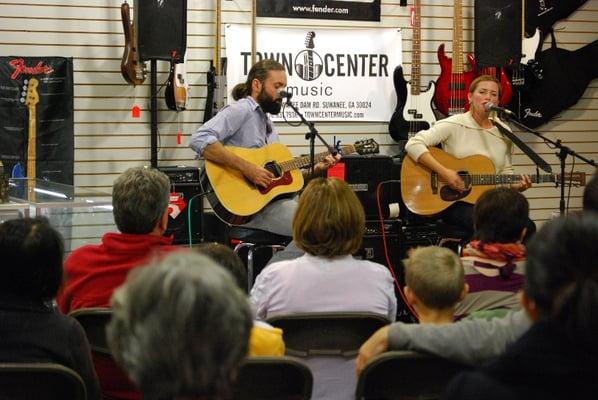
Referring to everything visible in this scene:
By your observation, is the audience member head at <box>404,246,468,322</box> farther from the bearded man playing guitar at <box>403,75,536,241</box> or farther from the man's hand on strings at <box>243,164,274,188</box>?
the bearded man playing guitar at <box>403,75,536,241</box>

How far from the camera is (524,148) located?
5078 millimetres

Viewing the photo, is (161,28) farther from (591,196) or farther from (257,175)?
(591,196)

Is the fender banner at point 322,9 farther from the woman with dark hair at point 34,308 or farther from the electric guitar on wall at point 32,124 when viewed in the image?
the woman with dark hair at point 34,308

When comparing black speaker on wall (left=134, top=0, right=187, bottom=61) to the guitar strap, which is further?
black speaker on wall (left=134, top=0, right=187, bottom=61)

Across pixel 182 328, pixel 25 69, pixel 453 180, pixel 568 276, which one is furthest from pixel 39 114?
pixel 568 276

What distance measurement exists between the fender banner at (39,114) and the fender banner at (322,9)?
1.72m

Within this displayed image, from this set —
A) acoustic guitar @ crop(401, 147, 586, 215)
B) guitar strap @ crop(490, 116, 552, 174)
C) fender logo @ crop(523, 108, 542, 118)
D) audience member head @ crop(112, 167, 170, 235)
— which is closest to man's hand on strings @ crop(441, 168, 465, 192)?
acoustic guitar @ crop(401, 147, 586, 215)

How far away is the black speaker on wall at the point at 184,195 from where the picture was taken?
5941mm

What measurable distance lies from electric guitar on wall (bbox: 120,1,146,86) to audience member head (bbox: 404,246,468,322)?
4305mm

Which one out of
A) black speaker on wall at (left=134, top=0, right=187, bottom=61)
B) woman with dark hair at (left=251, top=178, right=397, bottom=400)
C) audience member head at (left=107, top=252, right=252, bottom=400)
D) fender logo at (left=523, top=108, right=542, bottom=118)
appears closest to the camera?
audience member head at (left=107, top=252, right=252, bottom=400)

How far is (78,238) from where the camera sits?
382cm

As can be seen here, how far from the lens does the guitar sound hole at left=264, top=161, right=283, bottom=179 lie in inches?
191

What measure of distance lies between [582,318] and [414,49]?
18.9ft

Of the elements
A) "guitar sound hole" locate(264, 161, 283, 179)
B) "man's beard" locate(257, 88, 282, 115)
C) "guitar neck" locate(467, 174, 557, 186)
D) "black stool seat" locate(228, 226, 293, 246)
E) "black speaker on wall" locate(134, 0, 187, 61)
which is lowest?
"black stool seat" locate(228, 226, 293, 246)
